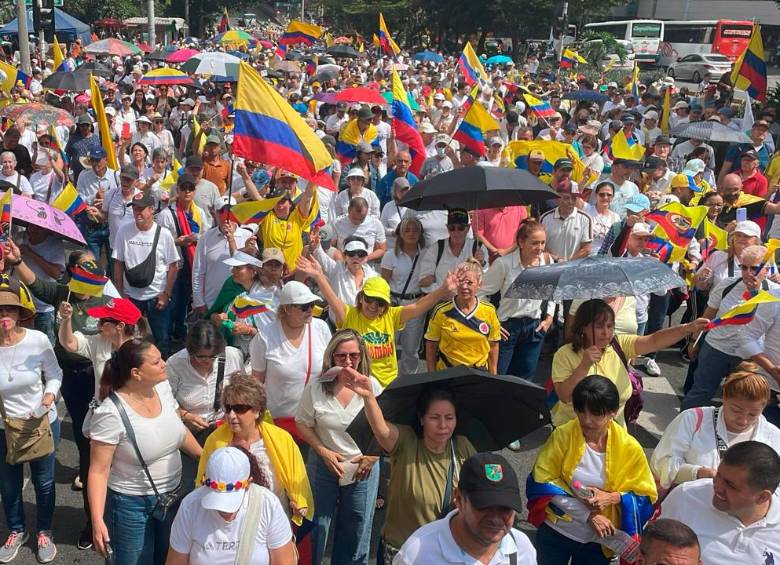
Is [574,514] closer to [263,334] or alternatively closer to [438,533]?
[438,533]

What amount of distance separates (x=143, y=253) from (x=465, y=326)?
3.14 meters

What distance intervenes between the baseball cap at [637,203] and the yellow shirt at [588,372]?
3501 millimetres

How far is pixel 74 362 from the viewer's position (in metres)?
5.02

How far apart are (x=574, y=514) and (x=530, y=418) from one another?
18.8 inches

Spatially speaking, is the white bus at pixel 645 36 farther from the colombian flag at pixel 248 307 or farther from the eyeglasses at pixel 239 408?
the eyeglasses at pixel 239 408

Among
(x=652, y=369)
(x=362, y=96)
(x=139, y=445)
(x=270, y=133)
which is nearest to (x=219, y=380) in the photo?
(x=139, y=445)

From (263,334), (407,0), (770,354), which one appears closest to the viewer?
(263,334)

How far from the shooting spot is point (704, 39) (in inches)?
1848

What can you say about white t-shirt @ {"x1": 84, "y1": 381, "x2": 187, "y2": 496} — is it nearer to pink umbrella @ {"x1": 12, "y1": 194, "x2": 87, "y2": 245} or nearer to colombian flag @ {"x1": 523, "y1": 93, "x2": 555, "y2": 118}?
pink umbrella @ {"x1": 12, "y1": 194, "x2": 87, "y2": 245}

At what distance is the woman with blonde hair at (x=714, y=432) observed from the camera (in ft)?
12.7

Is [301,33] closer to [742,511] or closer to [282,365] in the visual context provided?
[282,365]

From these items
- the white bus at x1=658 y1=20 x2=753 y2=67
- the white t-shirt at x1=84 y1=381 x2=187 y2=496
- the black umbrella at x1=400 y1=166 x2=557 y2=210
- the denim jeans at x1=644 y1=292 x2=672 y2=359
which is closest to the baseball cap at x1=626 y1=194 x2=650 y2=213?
the denim jeans at x1=644 y1=292 x2=672 y2=359

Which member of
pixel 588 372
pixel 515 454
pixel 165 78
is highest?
pixel 588 372

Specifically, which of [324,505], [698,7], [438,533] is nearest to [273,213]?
[324,505]
